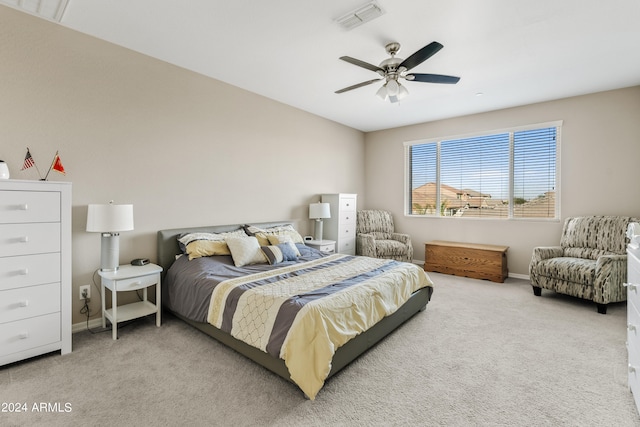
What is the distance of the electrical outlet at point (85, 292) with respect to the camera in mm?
2793

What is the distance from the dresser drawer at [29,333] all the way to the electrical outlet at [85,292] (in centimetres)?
49

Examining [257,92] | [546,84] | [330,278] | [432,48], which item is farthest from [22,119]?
[546,84]

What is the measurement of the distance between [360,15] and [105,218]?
2.77 m

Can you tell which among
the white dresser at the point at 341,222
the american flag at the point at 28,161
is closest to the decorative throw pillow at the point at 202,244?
the american flag at the point at 28,161

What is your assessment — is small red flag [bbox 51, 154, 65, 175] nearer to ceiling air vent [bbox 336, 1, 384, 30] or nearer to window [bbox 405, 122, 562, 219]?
ceiling air vent [bbox 336, 1, 384, 30]

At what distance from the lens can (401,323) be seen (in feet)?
9.63

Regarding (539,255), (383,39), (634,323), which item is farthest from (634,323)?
(383,39)

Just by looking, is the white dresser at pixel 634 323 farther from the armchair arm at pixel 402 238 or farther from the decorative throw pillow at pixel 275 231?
the armchair arm at pixel 402 238

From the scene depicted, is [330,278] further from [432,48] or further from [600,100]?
[600,100]

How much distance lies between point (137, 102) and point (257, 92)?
1.60 m

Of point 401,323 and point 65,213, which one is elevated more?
point 65,213

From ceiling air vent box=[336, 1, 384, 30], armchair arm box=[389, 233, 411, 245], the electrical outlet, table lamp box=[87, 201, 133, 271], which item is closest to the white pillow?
table lamp box=[87, 201, 133, 271]

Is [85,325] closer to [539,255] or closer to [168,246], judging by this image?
[168,246]

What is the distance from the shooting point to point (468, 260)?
484 cm
